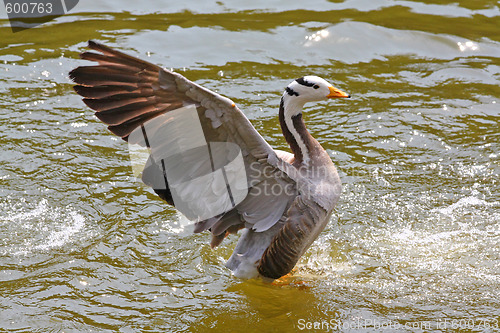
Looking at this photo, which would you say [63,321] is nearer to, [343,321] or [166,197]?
[166,197]

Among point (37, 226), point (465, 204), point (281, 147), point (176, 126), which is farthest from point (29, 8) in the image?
point (465, 204)

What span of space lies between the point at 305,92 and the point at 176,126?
123 centimetres

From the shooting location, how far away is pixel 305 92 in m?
5.66

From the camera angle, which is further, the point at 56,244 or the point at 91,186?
the point at 91,186

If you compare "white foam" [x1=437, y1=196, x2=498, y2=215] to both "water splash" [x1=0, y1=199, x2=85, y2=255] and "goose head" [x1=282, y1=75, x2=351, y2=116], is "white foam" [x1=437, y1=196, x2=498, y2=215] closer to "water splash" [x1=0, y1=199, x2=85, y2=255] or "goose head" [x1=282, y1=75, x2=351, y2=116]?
"goose head" [x1=282, y1=75, x2=351, y2=116]

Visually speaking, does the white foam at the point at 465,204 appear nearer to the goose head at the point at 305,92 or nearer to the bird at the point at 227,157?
the bird at the point at 227,157

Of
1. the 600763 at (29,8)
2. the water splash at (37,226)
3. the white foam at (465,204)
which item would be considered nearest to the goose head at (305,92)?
the white foam at (465,204)

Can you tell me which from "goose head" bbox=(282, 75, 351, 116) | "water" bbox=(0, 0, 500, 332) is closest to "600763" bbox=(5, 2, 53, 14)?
"water" bbox=(0, 0, 500, 332)

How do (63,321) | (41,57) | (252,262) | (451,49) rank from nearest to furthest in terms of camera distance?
(63,321) → (252,262) → (41,57) → (451,49)

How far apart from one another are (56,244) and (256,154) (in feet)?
7.41

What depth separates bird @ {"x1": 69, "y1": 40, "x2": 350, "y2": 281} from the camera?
4.98m

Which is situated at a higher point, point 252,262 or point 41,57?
point 41,57

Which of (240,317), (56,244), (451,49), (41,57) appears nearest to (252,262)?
(240,317)

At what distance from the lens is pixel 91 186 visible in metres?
7.13
